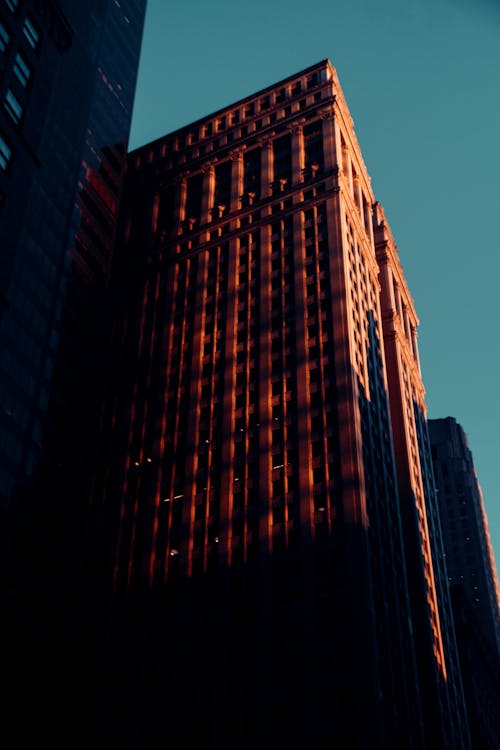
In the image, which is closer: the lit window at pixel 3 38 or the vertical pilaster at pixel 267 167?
the lit window at pixel 3 38

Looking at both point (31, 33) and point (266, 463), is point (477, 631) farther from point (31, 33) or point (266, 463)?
point (31, 33)

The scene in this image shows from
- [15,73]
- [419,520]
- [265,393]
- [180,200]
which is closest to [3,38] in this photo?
[15,73]

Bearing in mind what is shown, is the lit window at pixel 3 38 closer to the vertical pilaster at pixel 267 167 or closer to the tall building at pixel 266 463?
the tall building at pixel 266 463

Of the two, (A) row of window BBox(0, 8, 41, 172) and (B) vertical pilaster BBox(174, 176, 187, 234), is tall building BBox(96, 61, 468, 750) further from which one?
(A) row of window BBox(0, 8, 41, 172)

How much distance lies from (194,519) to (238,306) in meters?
A: 28.5

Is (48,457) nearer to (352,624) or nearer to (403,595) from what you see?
(352,624)

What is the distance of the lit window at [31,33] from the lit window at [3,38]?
305cm

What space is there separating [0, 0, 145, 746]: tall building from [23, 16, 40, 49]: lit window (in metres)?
0.14

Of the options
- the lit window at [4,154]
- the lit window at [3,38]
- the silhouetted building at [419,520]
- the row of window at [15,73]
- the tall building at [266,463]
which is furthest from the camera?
the silhouetted building at [419,520]

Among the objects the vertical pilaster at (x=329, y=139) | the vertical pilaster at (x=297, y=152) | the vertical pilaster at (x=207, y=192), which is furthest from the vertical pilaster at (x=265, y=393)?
the vertical pilaster at (x=329, y=139)

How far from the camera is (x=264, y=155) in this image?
4909 inches

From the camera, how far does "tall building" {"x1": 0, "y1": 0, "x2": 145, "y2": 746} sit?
68.8 m

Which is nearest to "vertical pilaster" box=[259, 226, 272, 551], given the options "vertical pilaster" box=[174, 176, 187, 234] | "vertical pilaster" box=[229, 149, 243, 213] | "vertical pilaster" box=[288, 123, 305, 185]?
"vertical pilaster" box=[229, 149, 243, 213]

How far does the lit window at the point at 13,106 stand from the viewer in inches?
2603
